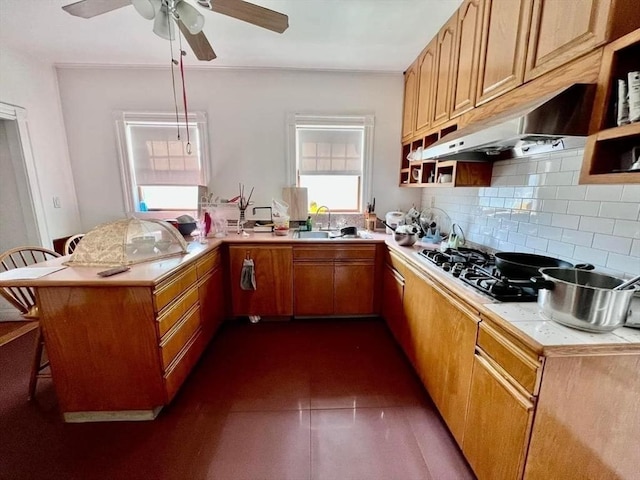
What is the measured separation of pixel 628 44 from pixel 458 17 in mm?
1330

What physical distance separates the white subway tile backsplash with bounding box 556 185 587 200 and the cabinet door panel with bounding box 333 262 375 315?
4.92 ft

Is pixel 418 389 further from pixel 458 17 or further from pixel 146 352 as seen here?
pixel 458 17

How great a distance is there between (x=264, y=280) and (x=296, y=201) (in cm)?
96

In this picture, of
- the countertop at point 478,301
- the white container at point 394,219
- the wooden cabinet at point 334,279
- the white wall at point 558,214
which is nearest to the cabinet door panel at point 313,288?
the wooden cabinet at point 334,279

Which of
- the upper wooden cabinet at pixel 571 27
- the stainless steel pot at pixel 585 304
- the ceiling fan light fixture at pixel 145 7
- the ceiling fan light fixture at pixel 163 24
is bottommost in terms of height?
the stainless steel pot at pixel 585 304

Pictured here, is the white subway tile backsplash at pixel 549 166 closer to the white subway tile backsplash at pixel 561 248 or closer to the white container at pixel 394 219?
the white subway tile backsplash at pixel 561 248

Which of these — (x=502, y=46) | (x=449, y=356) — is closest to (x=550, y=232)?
(x=449, y=356)

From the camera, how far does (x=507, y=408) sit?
103cm

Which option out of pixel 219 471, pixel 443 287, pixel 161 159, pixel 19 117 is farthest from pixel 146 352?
pixel 19 117

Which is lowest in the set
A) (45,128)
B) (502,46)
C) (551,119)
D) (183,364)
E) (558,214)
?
(183,364)

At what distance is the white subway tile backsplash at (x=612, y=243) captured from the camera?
3.95ft

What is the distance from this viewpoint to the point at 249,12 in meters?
1.43

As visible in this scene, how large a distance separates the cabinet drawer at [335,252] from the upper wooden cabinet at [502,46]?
1.44 meters

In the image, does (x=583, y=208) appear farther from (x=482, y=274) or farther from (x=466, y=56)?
(x=466, y=56)
